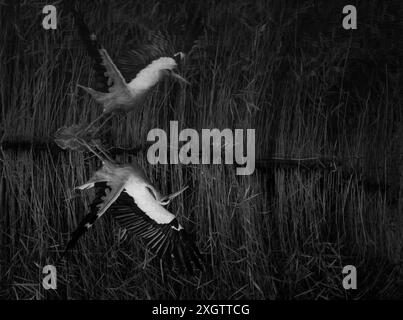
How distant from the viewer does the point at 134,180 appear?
277cm

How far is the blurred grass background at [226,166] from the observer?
2754 mm

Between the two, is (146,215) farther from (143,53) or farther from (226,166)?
(143,53)

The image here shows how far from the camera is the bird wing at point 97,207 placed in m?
2.75

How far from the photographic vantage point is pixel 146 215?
277 centimetres

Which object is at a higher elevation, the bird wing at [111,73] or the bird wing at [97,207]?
the bird wing at [111,73]

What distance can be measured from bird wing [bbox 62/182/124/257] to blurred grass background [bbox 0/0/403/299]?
0.03 meters

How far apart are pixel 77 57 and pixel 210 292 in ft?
3.49

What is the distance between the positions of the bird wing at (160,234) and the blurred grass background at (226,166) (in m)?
0.04

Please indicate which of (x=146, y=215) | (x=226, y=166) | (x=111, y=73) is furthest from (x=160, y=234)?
(x=111, y=73)

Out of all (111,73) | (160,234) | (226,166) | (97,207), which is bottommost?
(160,234)

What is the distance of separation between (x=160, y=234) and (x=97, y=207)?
0.88ft
